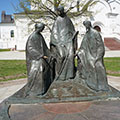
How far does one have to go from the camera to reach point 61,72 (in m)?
4.40

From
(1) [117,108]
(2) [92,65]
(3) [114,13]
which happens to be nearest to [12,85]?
(2) [92,65]

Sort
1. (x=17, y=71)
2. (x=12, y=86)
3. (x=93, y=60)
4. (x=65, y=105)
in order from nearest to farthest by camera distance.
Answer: (x=65, y=105)
(x=93, y=60)
(x=12, y=86)
(x=17, y=71)

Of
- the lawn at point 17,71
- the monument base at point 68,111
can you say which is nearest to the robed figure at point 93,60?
the monument base at point 68,111

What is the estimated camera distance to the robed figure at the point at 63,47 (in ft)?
14.2

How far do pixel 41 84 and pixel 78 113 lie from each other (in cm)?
118

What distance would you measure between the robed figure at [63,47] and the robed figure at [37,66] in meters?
0.41

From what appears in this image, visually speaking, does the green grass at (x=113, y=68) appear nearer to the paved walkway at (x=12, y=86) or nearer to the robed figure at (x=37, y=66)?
the paved walkway at (x=12, y=86)

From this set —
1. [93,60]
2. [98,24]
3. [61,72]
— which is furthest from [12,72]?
[98,24]

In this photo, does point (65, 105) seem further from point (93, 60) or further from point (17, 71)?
point (17, 71)

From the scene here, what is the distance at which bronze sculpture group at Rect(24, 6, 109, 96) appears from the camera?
3775mm

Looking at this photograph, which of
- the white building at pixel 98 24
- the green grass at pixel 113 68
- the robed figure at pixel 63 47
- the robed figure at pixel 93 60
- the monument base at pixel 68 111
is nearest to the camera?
the monument base at pixel 68 111

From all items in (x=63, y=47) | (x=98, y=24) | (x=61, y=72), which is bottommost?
(x=61, y=72)

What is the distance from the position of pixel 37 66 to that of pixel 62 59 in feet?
2.72

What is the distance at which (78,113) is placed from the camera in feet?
10.1
